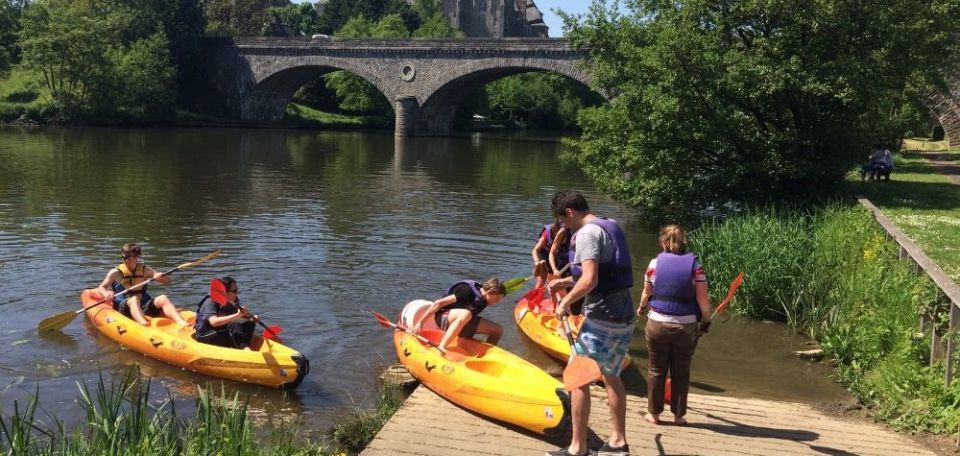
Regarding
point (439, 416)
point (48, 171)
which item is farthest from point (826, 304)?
point (48, 171)

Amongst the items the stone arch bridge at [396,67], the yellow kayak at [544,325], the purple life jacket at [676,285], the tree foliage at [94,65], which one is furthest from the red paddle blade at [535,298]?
the tree foliage at [94,65]

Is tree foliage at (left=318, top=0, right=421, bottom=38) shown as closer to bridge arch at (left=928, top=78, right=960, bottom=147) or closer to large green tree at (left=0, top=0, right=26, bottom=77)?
large green tree at (left=0, top=0, right=26, bottom=77)

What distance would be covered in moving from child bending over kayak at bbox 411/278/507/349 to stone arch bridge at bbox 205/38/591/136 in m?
37.8

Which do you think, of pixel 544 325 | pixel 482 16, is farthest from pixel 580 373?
pixel 482 16

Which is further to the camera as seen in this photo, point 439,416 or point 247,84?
point 247,84

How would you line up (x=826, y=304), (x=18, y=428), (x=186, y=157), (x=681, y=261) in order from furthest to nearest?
(x=186, y=157)
(x=826, y=304)
(x=681, y=261)
(x=18, y=428)

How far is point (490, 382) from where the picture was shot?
6883 mm

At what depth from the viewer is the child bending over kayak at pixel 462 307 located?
8125 mm

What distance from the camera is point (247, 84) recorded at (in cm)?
5781

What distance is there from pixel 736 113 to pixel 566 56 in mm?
31042

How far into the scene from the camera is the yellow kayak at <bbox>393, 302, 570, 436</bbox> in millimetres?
6359

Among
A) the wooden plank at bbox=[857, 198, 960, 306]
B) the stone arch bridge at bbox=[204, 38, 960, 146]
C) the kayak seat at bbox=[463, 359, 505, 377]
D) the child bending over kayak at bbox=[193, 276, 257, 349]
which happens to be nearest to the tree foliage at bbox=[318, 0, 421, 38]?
the stone arch bridge at bbox=[204, 38, 960, 146]

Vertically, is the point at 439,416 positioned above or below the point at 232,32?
below

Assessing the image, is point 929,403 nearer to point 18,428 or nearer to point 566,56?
point 18,428
